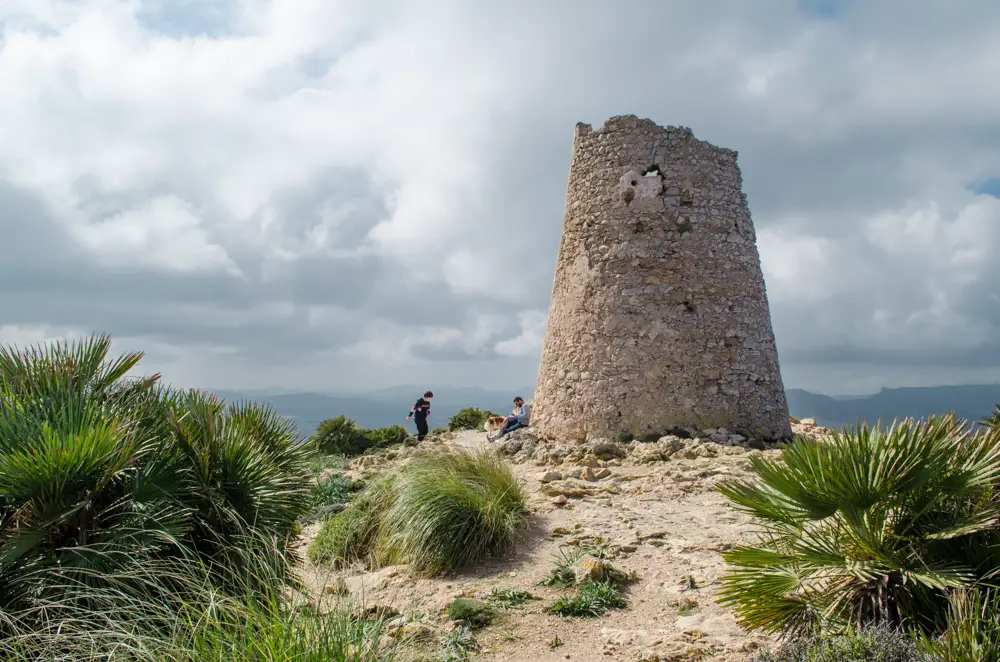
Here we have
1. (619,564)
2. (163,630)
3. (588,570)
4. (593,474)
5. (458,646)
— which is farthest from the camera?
(593,474)

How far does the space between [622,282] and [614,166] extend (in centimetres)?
212

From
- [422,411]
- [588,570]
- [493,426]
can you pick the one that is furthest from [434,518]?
[422,411]

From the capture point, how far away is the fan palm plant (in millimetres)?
3814

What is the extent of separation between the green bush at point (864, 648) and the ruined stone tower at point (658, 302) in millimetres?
7028

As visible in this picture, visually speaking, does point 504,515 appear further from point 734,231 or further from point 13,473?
point 734,231

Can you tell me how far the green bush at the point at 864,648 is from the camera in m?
3.44

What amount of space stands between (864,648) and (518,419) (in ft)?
33.3

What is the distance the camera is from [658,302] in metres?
11.0

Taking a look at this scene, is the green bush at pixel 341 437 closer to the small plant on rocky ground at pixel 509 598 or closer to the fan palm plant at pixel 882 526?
the small plant on rocky ground at pixel 509 598

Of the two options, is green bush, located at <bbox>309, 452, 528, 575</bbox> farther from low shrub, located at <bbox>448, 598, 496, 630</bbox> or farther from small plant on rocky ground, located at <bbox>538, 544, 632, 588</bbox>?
low shrub, located at <bbox>448, 598, 496, 630</bbox>

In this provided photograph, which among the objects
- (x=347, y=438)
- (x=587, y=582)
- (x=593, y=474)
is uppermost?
(x=593, y=474)

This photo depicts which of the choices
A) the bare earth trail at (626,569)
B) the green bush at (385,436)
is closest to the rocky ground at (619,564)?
the bare earth trail at (626,569)

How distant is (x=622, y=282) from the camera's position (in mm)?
11195

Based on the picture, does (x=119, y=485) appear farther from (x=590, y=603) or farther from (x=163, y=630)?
(x=590, y=603)
